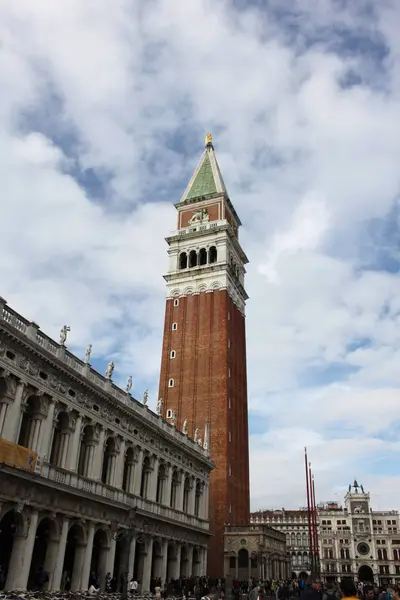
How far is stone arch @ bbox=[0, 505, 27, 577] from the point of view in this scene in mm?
24703

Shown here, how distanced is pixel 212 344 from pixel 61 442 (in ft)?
114

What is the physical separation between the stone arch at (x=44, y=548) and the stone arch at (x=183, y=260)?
44432 millimetres

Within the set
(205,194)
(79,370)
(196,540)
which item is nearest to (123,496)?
(79,370)

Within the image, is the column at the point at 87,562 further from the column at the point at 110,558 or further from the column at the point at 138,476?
the column at the point at 138,476

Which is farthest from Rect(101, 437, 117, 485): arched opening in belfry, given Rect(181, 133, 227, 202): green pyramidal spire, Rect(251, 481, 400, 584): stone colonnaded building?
Rect(251, 481, 400, 584): stone colonnaded building

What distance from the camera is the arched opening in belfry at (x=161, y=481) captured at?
4141 centimetres

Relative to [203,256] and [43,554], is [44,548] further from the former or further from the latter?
[203,256]

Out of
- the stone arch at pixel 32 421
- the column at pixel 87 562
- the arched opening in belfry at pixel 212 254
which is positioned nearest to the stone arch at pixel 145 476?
the column at pixel 87 562

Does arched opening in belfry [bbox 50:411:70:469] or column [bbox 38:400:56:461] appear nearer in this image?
column [bbox 38:400:56:461]

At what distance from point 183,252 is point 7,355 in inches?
1804

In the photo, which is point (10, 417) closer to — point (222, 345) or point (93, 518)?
point (93, 518)

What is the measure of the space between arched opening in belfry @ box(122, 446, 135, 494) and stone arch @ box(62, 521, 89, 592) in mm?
6097

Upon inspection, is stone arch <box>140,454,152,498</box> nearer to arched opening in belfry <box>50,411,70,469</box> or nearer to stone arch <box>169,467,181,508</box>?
stone arch <box>169,467,181,508</box>

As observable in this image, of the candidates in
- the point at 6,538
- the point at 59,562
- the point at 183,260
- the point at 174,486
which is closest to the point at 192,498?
the point at 174,486
